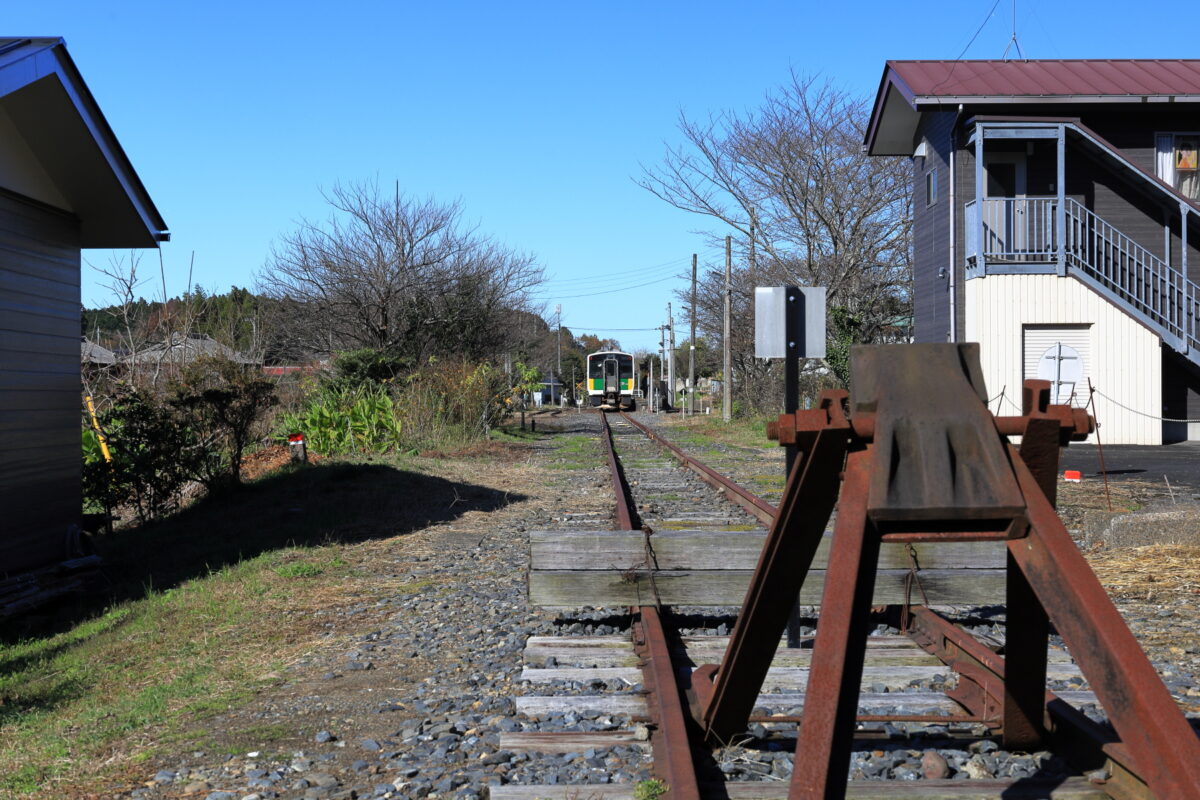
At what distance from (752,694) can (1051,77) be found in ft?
69.1

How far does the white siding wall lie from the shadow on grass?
1088cm

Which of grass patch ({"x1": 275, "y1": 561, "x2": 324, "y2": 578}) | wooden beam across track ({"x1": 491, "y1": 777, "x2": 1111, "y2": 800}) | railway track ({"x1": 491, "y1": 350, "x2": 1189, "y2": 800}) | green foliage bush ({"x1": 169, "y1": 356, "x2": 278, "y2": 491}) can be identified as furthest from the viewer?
green foliage bush ({"x1": 169, "y1": 356, "x2": 278, "y2": 491})

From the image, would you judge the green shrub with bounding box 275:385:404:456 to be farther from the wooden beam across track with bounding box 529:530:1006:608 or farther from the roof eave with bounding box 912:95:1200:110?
the wooden beam across track with bounding box 529:530:1006:608

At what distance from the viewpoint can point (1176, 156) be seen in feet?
70.8

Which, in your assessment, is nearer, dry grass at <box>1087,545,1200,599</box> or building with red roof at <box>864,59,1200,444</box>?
dry grass at <box>1087,545,1200,599</box>

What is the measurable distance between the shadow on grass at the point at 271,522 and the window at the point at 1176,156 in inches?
615

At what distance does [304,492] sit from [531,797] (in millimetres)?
10821

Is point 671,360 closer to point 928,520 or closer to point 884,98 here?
point 884,98

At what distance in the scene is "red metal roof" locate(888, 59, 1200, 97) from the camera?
20.8m

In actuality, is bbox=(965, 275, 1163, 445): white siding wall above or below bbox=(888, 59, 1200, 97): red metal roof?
below

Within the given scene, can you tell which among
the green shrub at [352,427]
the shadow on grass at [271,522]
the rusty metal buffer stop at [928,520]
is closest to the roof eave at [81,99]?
the shadow on grass at [271,522]

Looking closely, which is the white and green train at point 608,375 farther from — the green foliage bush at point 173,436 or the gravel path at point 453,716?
the gravel path at point 453,716

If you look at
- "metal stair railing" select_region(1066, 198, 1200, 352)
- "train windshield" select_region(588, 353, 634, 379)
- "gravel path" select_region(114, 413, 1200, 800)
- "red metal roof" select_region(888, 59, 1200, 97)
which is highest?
"red metal roof" select_region(888, 59, 1200, 97)

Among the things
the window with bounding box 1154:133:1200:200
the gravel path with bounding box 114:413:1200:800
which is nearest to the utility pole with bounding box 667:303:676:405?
the window with bounding box 1154:133:1200:200
